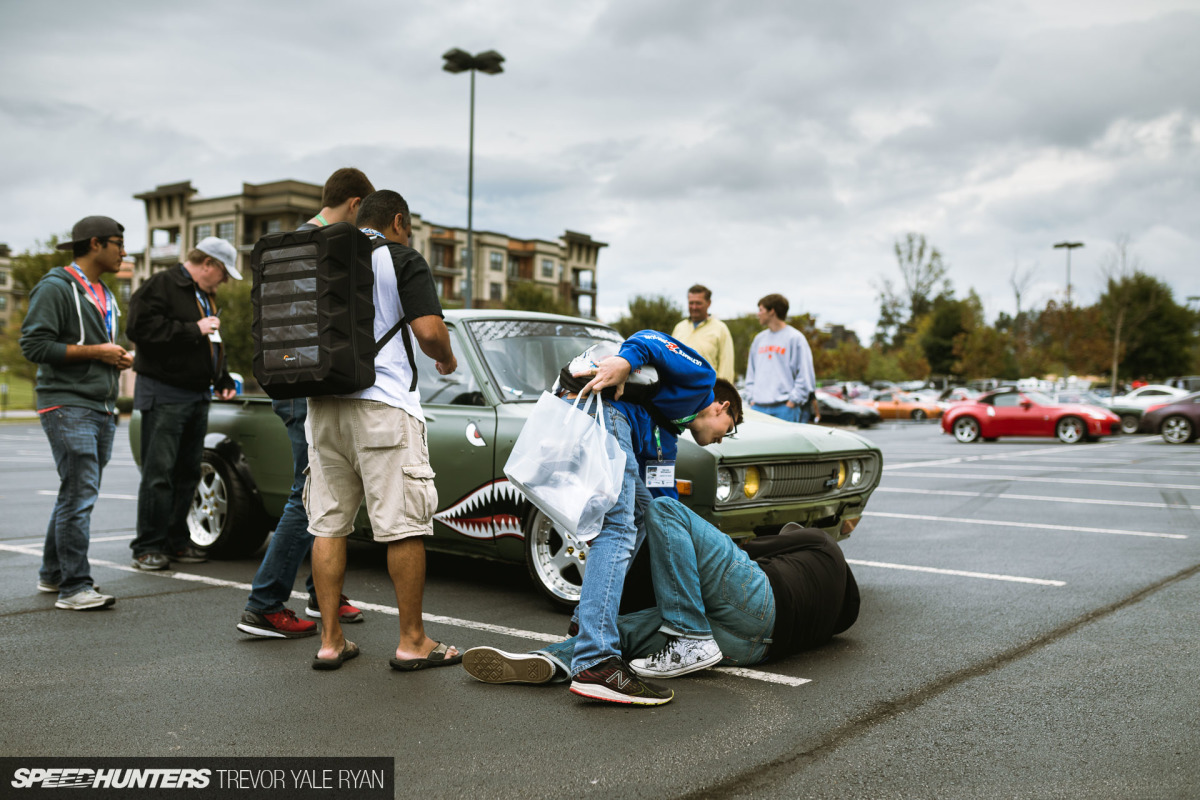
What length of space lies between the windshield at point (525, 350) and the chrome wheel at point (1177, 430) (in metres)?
20.4

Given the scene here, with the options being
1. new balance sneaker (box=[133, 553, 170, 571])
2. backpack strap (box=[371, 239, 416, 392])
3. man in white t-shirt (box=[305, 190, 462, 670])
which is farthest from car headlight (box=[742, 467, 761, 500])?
new balance sneaker (box=[133, 553, 170, 571])

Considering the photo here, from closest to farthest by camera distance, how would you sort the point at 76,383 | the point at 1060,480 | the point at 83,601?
1. the point at 83,601
2. the point at 76,383
3. the point at 1060,480

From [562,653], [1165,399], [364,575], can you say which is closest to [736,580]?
[562,653]

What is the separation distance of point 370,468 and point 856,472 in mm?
3050

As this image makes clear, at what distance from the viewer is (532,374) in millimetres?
5441

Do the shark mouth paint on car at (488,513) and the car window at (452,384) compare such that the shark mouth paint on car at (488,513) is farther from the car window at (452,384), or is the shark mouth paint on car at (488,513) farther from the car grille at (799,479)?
the car grille at (799,479)

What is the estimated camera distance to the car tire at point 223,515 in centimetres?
612

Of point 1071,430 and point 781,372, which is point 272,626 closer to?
point 781,372

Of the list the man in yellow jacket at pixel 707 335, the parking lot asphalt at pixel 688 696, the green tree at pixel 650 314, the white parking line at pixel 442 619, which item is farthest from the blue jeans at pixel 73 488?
the green tree at pixel 650 314

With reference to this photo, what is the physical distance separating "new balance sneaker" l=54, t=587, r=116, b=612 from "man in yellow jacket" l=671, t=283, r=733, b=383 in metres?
4.57

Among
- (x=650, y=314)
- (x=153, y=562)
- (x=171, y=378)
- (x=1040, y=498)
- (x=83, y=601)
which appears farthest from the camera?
(x=650, y=314)

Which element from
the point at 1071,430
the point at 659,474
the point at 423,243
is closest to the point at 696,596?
the point at 659,474

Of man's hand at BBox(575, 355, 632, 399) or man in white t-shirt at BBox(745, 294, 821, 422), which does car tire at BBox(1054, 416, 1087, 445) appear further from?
man's hand at BBox(575, 355, 632, 399)

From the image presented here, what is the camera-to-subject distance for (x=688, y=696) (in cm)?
356
